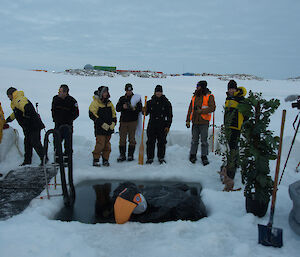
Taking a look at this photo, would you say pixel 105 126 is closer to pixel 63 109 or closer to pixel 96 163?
pixel 96 163

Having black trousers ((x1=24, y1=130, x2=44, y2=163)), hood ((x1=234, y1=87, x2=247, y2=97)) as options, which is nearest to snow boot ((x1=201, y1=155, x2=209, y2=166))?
hood ((x1=234, y1=87, x2=247, y2=97))

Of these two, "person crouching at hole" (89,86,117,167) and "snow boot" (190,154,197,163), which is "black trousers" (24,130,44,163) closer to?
"person crouching at hole" (89,86,117,167)

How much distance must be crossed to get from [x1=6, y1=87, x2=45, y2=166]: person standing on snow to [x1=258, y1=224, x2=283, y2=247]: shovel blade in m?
4.96

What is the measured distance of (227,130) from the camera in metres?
4.66

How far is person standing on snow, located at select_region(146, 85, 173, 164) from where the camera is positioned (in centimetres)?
631

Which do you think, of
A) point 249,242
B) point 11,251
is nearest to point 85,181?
point 11,251

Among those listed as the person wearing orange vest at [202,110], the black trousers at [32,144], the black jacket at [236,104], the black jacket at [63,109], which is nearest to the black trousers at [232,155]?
the black jacket at [236,104]

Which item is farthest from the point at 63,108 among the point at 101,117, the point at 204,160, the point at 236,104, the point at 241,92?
the point at 241,92

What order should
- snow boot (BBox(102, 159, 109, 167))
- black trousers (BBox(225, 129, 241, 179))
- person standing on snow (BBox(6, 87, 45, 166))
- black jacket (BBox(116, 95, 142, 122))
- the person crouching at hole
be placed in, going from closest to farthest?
black trousers (BBox(225, 129, 241, 179)) → person standing on snow (BBox(6, 87, 45, 166)) → the person crouching at hole → snow boot (BBox(102, 159, 109, 167)) → black jacket (BBox(116, 95, 142, 122))

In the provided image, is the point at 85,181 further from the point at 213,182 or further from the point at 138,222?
the point at 213,182

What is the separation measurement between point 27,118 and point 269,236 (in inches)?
205

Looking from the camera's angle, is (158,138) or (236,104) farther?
(158,138)

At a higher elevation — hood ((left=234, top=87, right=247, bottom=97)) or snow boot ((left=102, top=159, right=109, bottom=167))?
hood ((left=234, top=87, right=247, bottom=97))

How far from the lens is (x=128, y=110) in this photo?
6453mm
